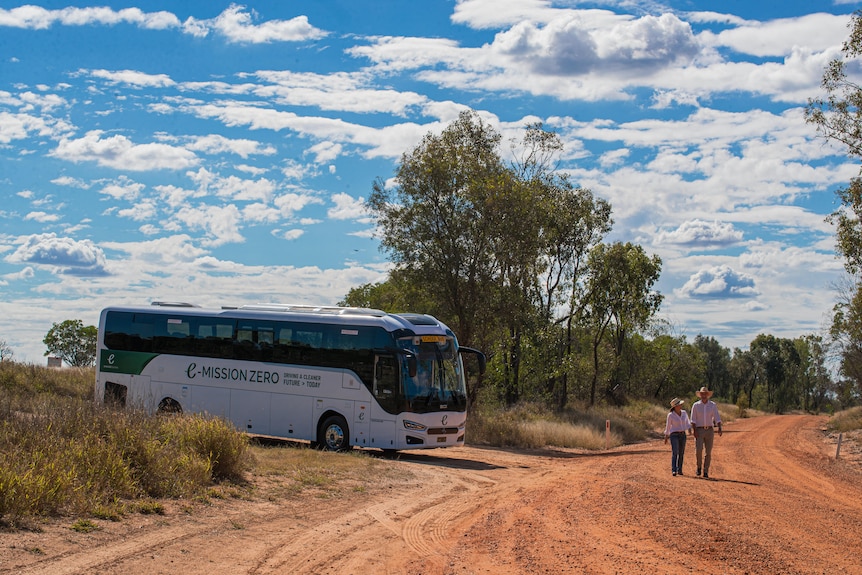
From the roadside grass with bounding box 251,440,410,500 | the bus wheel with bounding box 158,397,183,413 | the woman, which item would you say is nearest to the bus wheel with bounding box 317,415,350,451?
→ the roadside grass with bounding box 251,440,410,500

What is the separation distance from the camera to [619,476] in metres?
17.9

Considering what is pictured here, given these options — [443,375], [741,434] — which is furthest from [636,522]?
[741,434]

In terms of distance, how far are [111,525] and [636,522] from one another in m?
6.97

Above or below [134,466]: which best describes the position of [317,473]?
below

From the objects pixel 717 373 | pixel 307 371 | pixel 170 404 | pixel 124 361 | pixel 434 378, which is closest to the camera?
pixel 434 378

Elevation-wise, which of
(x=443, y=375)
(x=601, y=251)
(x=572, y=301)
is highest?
(x=601, y=251)

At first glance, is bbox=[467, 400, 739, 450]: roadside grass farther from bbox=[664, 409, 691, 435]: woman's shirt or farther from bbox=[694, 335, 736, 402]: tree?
bbox=[694, 335, 736, 402]: tree

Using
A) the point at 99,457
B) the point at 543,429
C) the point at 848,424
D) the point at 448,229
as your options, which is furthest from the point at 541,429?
the point at 848,424

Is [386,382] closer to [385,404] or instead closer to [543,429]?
[385,404]

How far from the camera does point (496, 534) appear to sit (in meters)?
11.5

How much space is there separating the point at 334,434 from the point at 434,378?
3.01 m

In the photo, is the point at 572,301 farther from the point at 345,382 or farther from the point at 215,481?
the point at 215,481

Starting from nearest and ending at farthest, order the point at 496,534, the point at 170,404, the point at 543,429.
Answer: the point at 496,534 < the point at 170,404 < the point at 543,429

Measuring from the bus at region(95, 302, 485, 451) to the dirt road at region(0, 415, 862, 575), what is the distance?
13.6ft
